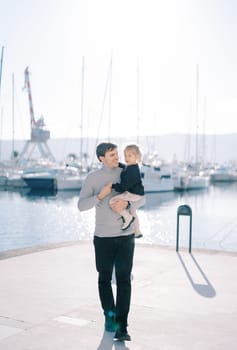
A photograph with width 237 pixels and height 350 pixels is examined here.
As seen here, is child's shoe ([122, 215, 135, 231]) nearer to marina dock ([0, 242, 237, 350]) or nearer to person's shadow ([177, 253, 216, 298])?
marina dock ([0, 242, 237, 350])

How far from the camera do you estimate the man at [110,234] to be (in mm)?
4250

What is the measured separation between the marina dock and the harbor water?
28.7 feet

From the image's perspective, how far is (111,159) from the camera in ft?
14.1

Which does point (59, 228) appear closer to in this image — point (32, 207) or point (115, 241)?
point (32, 207)

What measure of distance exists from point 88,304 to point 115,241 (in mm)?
1135

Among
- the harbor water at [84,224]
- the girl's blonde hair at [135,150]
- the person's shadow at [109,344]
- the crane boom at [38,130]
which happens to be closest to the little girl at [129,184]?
the girl's blonde hair at [135,150]

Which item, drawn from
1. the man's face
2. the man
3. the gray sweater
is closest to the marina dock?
the man

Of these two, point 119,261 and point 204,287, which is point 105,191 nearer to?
point 119,261

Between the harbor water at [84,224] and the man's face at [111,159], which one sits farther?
the harbor water at [84,224]

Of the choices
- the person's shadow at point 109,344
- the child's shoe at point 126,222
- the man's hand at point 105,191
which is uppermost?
the man's hand at point 105,191

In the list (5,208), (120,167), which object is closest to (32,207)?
(5,208)

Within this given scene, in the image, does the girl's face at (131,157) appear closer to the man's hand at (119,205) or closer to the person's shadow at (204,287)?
the man's hand at (119,205)

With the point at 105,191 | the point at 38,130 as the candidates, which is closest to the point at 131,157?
the point at 105,191

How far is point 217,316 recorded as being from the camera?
4.79m
